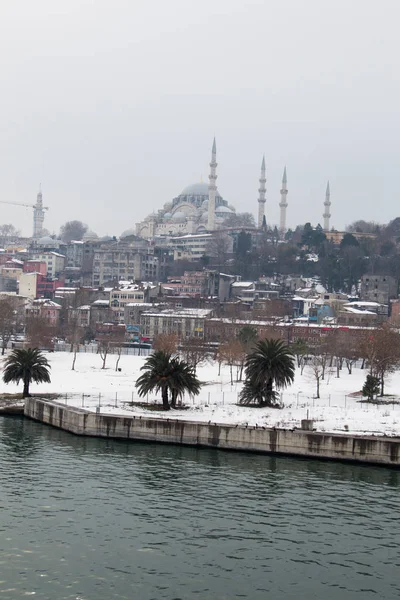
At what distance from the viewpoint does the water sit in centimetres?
2161

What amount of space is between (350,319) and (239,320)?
51.4ft

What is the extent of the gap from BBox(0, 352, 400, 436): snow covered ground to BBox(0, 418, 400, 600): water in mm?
4982

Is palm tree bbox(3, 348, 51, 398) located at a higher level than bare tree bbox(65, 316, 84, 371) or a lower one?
lower

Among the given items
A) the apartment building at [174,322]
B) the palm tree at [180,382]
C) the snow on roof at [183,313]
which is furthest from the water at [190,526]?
the snow on roof at [183,313]

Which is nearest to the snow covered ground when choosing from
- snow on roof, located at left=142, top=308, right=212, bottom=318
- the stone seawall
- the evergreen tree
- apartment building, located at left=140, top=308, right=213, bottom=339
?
the evergreen tree

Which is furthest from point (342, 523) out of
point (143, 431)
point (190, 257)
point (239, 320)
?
point (190, 257)

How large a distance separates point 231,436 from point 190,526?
12.2 meters

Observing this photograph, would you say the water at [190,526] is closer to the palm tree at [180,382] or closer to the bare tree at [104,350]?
the palm tree at [180,382]

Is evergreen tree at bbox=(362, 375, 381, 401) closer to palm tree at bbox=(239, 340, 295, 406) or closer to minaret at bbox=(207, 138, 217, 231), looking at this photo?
palm tree at bbox=(239, 340, 295, 406)

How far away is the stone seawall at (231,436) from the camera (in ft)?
120

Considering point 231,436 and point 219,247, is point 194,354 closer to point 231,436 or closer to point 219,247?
point 231,436

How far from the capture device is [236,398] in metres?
49.5

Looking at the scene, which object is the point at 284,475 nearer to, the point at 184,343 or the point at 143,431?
the point at 143,431

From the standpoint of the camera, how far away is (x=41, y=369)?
48094 mm
